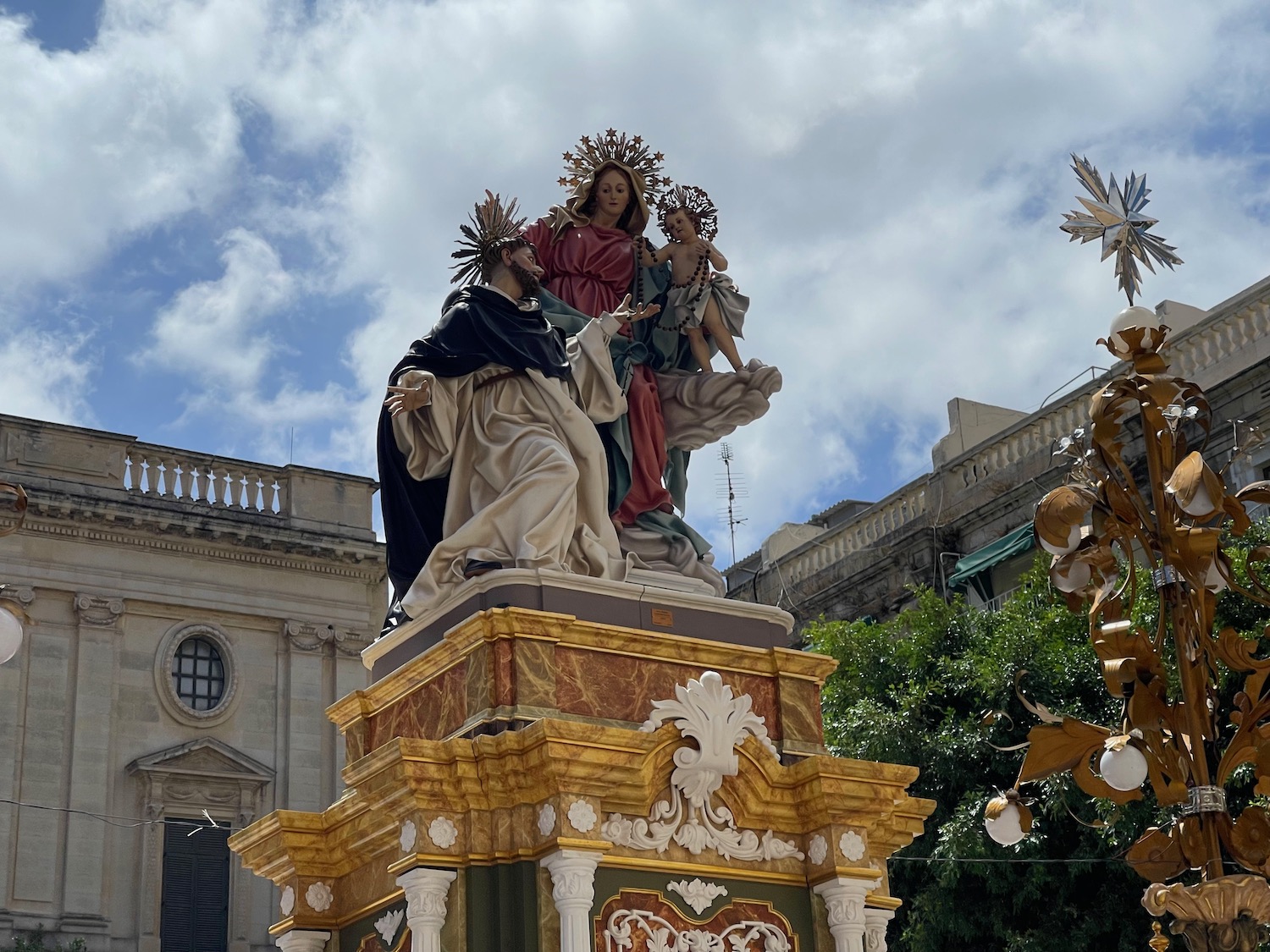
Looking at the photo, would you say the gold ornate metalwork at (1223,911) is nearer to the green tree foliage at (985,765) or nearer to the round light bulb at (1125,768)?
the round light bulb at (1125,768)

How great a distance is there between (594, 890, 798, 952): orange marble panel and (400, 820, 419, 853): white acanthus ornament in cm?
85

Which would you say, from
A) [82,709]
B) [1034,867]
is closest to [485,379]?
[1034,867]

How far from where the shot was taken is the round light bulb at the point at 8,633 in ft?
26.4

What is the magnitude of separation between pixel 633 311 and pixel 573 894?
3219mm

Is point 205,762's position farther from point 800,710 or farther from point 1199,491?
point 1199,491

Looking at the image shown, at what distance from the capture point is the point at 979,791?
18609mm

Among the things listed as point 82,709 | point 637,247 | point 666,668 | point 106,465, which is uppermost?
point 106,465

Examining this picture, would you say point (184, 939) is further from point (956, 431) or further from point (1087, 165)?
point (1087, 165)

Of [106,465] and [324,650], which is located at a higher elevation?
[106,465]

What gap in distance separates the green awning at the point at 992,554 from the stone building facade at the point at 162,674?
32.9 feet

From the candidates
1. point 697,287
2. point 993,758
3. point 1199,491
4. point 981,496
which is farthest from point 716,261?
point 981,496

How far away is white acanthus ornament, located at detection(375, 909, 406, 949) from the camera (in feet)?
28.0

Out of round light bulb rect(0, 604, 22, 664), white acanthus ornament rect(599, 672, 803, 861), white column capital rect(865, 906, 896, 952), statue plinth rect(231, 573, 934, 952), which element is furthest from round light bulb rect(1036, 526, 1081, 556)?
round light bulb rect(0, 604, 22, 664)

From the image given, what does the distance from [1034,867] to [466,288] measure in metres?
10.5
